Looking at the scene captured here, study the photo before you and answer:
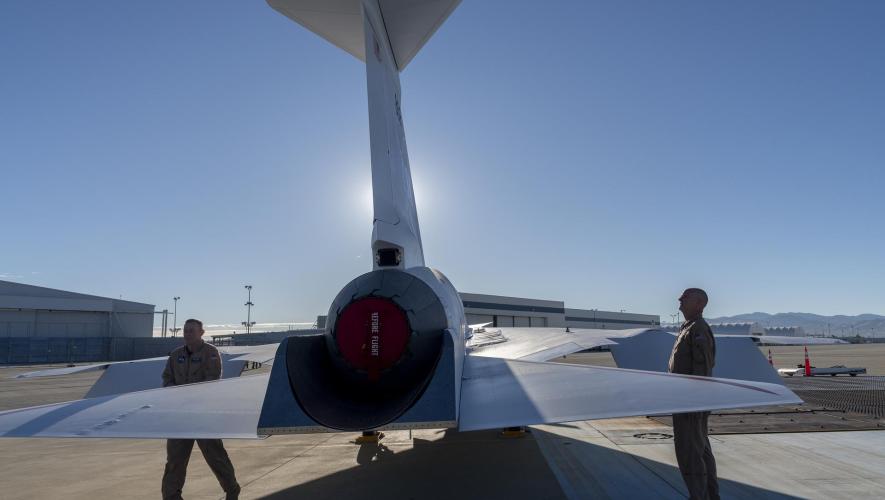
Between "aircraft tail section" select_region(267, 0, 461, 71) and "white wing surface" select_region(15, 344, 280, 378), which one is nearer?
"white wing surface" select_region(15, 344, 280, 378)

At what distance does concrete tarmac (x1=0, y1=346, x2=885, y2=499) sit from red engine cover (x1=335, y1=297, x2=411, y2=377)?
6.96 feet

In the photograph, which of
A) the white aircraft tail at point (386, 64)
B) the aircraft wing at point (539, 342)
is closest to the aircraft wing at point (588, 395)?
the white aircraft tail at point (386, 64)

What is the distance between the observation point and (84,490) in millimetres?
6363

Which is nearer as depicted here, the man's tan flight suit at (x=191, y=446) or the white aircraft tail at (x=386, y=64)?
the man's tan flight suit at (x=191, y=446)

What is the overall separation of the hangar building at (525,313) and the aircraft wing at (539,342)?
35782 millimetres

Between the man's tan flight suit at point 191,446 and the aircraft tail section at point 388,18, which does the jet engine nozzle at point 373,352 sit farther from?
the aircraft tail section at point 388,18

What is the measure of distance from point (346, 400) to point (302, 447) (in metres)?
4.82

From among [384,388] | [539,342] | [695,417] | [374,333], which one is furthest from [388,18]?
[695,417]

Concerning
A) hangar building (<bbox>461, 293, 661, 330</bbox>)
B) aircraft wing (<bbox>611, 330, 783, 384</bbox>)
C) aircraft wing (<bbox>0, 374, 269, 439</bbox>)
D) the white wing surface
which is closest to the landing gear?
aircraft wing (<bbox>611, 330, 783, 384</bbox>)

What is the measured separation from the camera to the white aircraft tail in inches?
207

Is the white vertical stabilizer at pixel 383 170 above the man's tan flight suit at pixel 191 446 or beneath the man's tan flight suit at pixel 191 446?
above

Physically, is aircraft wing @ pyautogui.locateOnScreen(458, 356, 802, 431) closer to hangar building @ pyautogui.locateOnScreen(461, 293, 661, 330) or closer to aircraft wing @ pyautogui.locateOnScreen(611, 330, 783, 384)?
aircraft wing @ pyautogui.locateOnScreen(611, 330, 783, 384)

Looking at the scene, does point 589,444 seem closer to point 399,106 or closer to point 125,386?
point 399,106

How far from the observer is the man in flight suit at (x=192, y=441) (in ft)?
16.6
